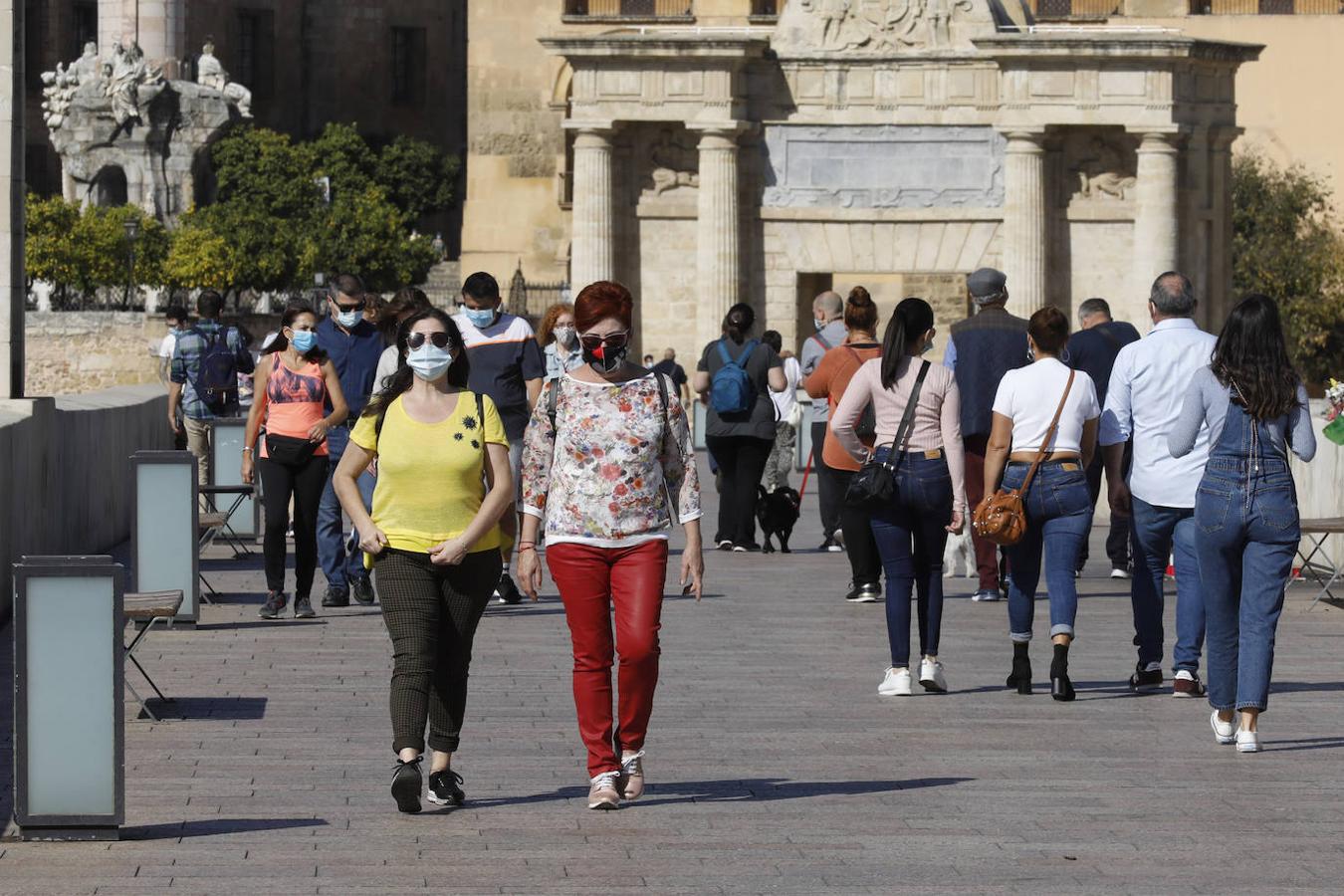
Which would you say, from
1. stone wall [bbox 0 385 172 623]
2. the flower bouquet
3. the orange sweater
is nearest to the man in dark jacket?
the orange sweater

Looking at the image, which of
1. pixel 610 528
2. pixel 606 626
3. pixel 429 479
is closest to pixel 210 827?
pixel 429 479

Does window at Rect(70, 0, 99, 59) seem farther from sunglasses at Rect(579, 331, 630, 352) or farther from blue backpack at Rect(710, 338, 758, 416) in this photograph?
sunglasses at Rect(579, 331, 630, 352)

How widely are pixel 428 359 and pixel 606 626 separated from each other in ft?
3.77

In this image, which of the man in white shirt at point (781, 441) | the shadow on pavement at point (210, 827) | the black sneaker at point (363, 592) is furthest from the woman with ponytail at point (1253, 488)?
the man in white shirt at point (781, 441)

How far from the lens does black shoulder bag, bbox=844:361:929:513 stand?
1280 cm

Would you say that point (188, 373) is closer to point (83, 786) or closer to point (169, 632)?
point (169, 632)

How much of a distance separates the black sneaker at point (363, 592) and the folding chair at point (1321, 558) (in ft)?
18.5

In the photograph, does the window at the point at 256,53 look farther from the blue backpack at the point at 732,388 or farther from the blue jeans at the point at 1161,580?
the blue jeans at the point at 1161,580

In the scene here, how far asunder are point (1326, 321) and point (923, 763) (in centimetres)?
5761

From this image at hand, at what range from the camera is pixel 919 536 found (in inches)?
512

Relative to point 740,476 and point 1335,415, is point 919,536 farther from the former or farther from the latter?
point 740,476

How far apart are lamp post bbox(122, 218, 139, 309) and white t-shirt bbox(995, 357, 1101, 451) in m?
54.4

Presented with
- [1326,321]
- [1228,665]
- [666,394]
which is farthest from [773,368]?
[1326,321]

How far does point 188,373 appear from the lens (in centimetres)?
2339
